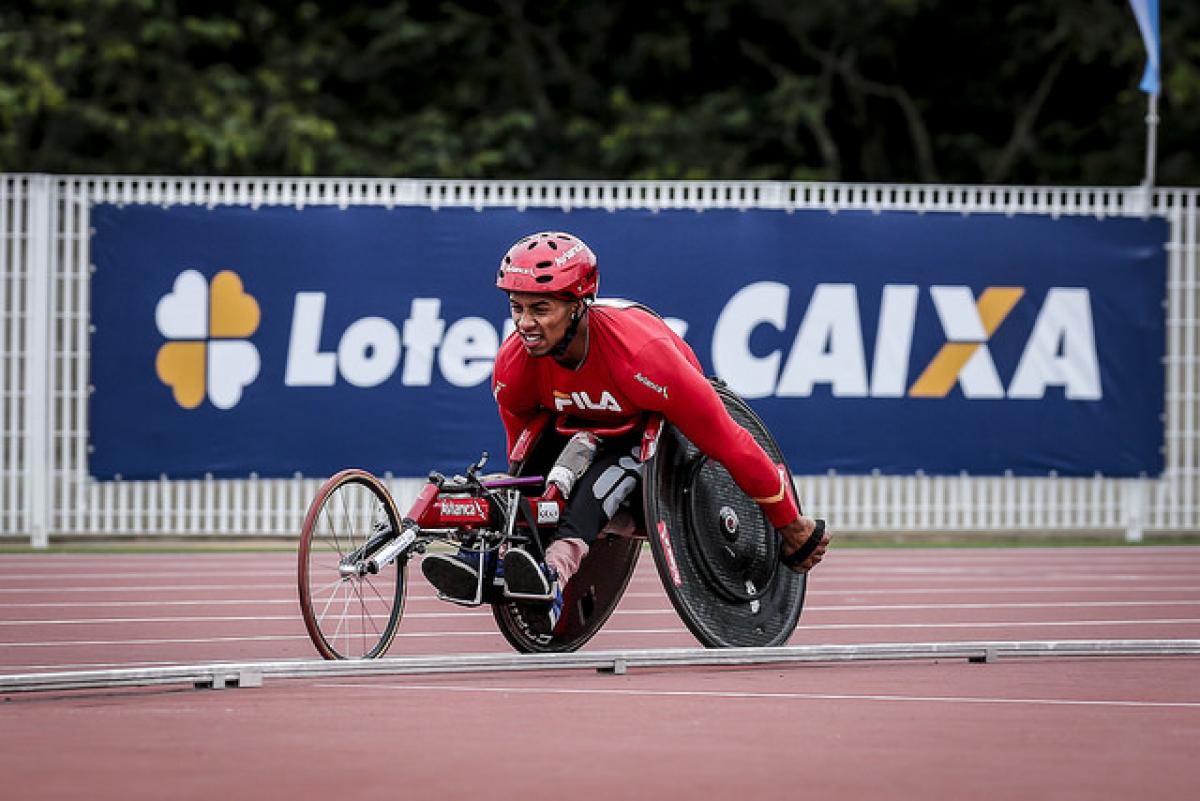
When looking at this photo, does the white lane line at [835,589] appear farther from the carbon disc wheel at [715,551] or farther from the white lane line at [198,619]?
the carbon disc wheel at [715,551]

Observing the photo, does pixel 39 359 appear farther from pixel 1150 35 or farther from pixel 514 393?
pixel 1150 35

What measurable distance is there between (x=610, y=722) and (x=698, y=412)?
2.17 meters

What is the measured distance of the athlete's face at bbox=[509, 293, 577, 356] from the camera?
375 inches

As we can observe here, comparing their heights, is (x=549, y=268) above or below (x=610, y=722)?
above

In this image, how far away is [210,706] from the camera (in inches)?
313

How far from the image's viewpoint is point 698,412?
9578 mm

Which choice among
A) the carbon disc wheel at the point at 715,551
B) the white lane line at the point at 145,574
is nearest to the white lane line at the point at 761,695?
the carbon disc wheel at the point at 715,551

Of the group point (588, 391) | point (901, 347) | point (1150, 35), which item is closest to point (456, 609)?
point (588, 391)

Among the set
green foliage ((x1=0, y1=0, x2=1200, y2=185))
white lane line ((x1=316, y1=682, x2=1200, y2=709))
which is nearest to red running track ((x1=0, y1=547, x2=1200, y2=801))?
white lane line ((x1=316, y1=682, x2=1200, y2=709))

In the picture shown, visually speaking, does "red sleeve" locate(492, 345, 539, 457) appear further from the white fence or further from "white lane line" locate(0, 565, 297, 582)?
the white fence

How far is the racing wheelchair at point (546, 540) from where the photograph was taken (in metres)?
9.30

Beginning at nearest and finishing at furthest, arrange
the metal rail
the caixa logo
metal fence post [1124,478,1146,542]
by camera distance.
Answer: the metal rail
the caixa logo
metal fence post [1124,478,1146,542]

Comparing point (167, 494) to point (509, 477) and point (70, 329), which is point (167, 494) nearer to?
point (70, 329)

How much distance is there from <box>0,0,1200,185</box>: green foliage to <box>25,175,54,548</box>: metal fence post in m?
10.7
